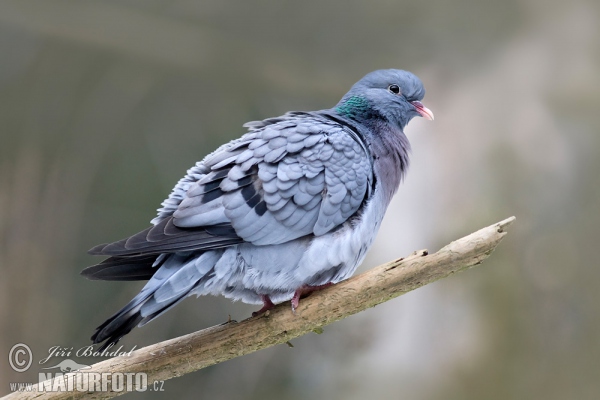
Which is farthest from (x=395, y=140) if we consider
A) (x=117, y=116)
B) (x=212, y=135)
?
(x=117, y=116)

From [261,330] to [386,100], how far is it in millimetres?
1455

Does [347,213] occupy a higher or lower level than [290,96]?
lower

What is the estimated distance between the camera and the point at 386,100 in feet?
11.0

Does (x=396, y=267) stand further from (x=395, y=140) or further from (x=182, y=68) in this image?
(x=182, y=68)

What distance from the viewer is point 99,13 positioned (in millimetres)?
5078

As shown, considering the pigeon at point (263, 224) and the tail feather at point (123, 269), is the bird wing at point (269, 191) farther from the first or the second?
the tail feather at point (123, 269)

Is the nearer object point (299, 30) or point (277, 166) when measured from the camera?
point (277, 166)

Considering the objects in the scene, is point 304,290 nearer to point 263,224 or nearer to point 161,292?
point 263,224

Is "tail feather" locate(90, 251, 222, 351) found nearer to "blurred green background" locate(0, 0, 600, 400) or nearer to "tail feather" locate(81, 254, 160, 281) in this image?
"tail feather" locate(81, 254, 160, 281)

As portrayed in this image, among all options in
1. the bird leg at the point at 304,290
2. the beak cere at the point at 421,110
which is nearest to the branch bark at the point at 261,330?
the bird leg at the point at 304,290

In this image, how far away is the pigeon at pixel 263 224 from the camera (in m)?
2.49

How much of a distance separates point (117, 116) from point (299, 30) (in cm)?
175

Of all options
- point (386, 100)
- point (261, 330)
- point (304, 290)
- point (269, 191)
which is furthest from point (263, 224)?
point (386, 100)

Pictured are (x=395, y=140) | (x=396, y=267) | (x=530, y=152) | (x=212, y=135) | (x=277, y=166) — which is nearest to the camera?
(x=396, y=267)
